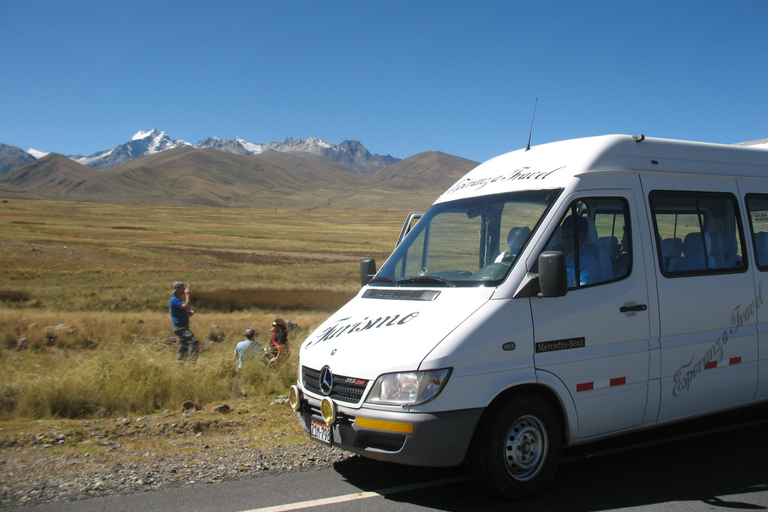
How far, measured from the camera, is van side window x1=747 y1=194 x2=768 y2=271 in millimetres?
6004

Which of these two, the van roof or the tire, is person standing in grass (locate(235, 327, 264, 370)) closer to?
the van roof

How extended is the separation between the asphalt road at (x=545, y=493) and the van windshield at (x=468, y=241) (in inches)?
62.5

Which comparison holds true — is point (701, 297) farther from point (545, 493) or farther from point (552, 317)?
point (545, 493)

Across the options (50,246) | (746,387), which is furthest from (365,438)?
(50,246)

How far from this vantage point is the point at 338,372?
455 centimetres

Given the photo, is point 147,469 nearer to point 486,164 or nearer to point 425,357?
point 425,357

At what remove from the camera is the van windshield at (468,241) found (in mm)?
4840

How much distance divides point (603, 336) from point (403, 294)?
1595 millimetres

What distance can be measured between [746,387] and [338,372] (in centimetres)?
388

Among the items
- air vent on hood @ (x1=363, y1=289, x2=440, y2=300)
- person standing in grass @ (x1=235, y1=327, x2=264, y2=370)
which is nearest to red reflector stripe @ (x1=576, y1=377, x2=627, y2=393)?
air vent on hood @ (x1=363, y1=289, x2=440, y2=300)

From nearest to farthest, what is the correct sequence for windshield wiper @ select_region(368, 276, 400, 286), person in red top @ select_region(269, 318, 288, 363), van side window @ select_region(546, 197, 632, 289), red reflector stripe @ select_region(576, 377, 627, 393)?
red reflector stripe @ select_region(576, 377, 627, 393) < van side window @ select_region(546, 197, 632, 289) < windshield wiper @ select_region(368, 276, 400, 286) < person in red top @ select_region(269, 318, 288, 363)

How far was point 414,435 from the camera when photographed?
13.5ft

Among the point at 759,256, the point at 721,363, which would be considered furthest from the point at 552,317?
the point at 759,256

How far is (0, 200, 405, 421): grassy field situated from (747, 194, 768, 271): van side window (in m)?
5.93
